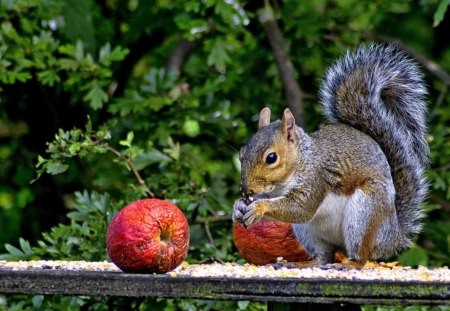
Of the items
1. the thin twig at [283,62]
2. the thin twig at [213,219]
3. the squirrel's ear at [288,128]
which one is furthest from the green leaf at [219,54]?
the squirrel's ear at [288,128]

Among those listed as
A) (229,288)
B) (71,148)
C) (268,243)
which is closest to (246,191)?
(268,243)

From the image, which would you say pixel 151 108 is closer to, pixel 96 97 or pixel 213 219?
pixel 96 97

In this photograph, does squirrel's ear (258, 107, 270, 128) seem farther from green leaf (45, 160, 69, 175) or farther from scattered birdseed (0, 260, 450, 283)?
green leaf (45, 160, 69, 175)

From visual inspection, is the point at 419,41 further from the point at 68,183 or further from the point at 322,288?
the point at 322,288

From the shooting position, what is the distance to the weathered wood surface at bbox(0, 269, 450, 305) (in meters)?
2.00

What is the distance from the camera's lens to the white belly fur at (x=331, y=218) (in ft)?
8.70

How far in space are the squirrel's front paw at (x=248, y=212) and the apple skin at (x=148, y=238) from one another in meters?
0.20

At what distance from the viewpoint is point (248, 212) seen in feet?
8.32

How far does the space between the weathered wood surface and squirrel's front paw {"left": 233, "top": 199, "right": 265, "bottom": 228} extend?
0.43 metres

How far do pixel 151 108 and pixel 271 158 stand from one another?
139cm

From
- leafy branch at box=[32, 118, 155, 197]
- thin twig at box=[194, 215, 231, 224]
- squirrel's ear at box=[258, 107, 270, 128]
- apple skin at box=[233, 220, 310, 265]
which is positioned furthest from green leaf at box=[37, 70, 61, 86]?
apple skin at box=[233, 220, 310, 265]

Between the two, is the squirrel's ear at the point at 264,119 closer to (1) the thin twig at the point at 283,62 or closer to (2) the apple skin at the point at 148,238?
(2) the apple skin at the point at 148,238

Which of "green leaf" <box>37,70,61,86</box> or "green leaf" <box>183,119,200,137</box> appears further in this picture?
"green leaf" <box>183,119,200,137</box>

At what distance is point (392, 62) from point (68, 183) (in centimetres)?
214
